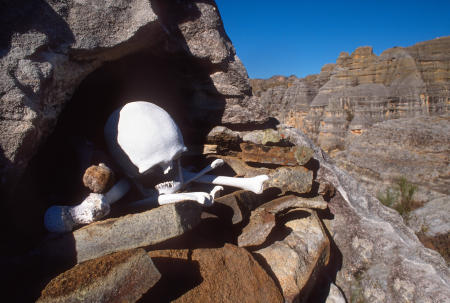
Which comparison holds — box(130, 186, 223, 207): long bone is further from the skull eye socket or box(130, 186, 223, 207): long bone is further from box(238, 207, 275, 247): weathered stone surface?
box(238, 207, 275, 247): weathered stone surface

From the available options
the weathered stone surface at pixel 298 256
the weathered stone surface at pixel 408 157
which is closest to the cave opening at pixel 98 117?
the weathered stone surface at pixel 298 256

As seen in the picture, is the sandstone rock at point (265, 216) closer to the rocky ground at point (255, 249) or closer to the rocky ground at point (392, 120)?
the rocky ground at point (255, 249)

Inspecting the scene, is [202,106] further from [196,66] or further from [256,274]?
[256,274]

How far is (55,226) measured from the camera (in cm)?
145

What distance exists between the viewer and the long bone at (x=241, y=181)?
6.91 feet

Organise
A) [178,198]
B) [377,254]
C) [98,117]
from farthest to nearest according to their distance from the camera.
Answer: [98,117] → [377,254] → [178,198]

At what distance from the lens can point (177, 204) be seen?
1.45m

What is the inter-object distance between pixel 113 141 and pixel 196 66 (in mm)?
1393

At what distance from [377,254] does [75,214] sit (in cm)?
269

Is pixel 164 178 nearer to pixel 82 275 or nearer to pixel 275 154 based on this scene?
pixel 82 275

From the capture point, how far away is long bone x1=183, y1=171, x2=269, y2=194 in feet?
6.91

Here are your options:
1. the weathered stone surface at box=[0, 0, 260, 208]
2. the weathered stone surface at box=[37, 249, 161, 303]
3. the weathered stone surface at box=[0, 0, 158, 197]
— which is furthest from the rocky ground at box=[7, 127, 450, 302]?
the weathered stone surface at box=[0, 0, 158, 197]

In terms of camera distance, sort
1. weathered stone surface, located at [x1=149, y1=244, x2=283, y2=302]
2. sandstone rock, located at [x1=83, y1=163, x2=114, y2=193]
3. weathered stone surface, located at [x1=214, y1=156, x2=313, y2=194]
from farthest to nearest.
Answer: weathered stone surface, located at [x1=214, y1=156, x2=313, y2=194]
sandstone rock, located at [x1=83, y1=163, x2=114, y2=193]
weathered stone surface, located at [x1=149, y1=244, x2=283, y2=302]

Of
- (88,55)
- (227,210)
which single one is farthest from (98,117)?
(227,210)
